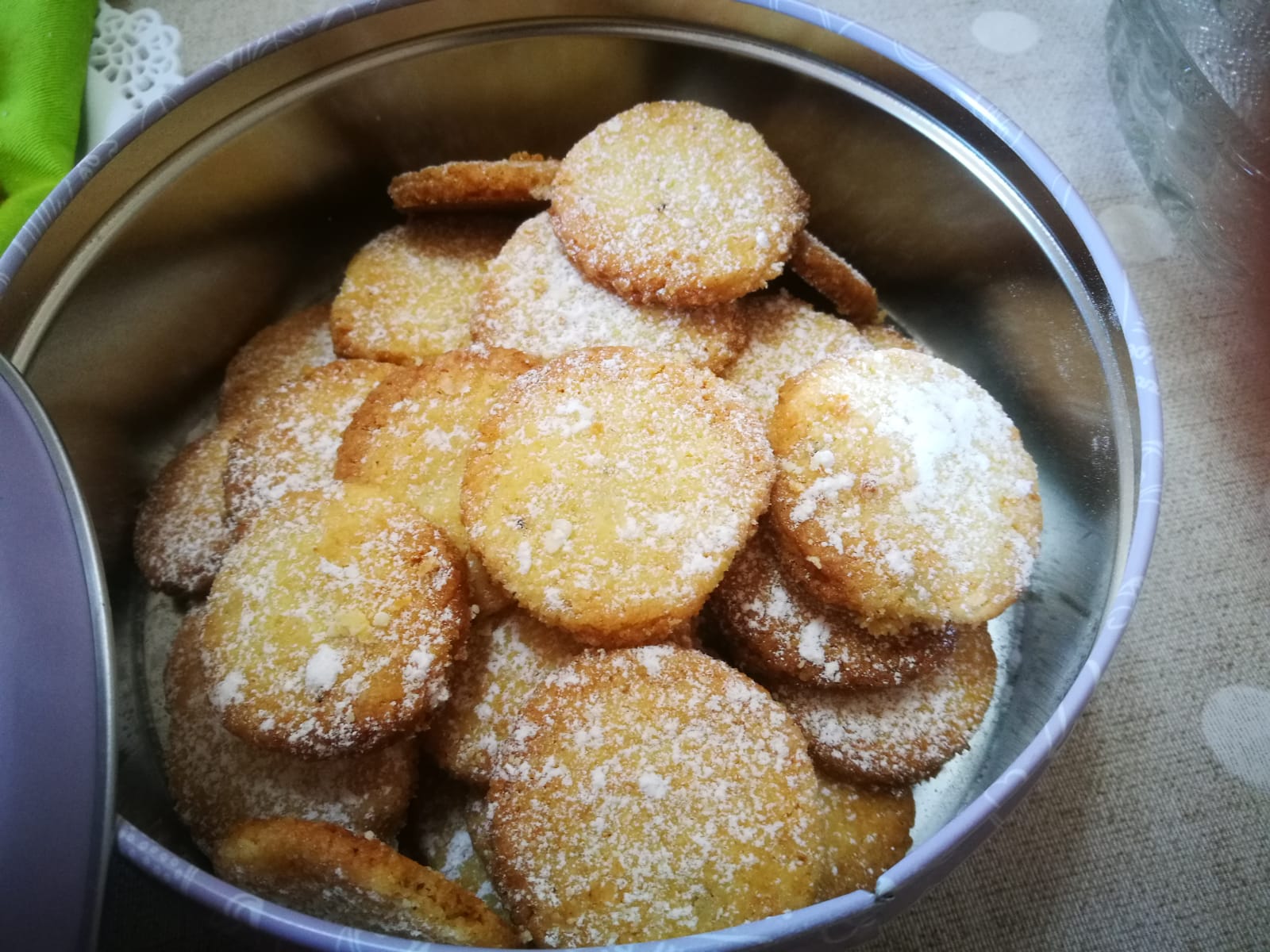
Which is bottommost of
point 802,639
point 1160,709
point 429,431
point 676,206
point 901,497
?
point 1160,709

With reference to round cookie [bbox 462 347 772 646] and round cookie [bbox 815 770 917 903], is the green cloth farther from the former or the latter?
round cookie [bbox 815 770 917 903]

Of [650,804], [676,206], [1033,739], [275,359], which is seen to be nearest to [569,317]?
[676,206]

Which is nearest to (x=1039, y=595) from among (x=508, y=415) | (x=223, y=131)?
(x=508, y=415)

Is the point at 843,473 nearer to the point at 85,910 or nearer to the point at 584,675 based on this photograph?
the point at 584,675

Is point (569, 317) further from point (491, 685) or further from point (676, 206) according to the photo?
point (491, 685)

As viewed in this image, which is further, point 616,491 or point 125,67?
point 125,67

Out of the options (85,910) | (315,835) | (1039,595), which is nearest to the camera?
(85,910)
